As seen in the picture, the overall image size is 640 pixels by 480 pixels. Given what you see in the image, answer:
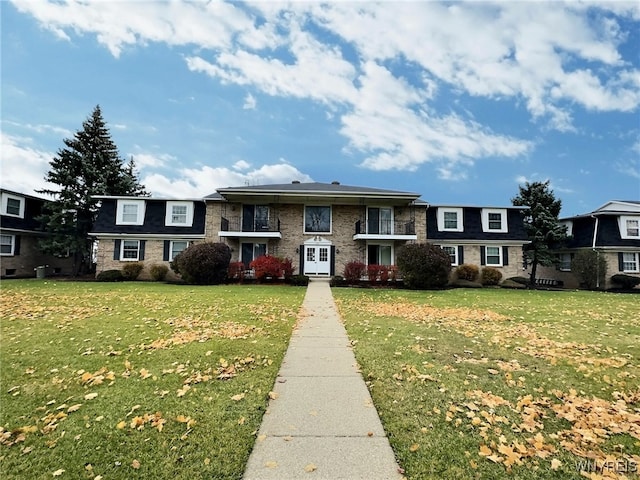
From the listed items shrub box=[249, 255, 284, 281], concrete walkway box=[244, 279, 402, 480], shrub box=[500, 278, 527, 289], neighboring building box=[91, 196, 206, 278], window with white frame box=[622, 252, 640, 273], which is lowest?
concrete walkway box=[244, 279, 402, 480]

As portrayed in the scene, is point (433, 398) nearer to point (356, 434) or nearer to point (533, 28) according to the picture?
point (356, 434)

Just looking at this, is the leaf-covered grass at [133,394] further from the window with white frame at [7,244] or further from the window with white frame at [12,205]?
the window with white frame at [12,205]

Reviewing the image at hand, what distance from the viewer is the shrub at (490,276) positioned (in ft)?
Answer: 76.8

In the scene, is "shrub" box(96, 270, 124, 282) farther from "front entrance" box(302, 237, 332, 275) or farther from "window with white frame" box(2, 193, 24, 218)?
"front entrance" box(302, 237, 332, 275)

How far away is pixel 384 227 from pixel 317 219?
16.1 feet

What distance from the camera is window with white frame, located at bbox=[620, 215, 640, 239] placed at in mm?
25047

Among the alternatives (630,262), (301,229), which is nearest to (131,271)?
(301,229)

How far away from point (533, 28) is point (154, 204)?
23728mm

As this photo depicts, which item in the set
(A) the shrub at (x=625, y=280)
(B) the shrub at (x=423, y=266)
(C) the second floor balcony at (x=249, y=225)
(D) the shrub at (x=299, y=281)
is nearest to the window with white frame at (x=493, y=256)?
(B) the shrub at (x=423, y=266)

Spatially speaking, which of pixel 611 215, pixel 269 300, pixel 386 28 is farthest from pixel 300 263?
pixel 611 215

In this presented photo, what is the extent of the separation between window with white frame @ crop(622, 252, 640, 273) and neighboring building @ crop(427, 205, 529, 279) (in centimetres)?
717

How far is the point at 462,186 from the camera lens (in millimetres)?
29562

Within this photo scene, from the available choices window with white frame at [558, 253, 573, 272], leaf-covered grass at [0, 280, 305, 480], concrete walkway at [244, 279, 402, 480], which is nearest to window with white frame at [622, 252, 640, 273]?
window with white frame at [558, 253, 573, 272]

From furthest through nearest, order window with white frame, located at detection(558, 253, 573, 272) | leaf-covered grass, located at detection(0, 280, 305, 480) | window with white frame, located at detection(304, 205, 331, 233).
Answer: window with white frame, located at detection(558, 253, 573, 272) < window with white frame, located at detection(304, 205, 331, 233) < leaf-covered grass, located at detection(0, 280, 305, 480)
